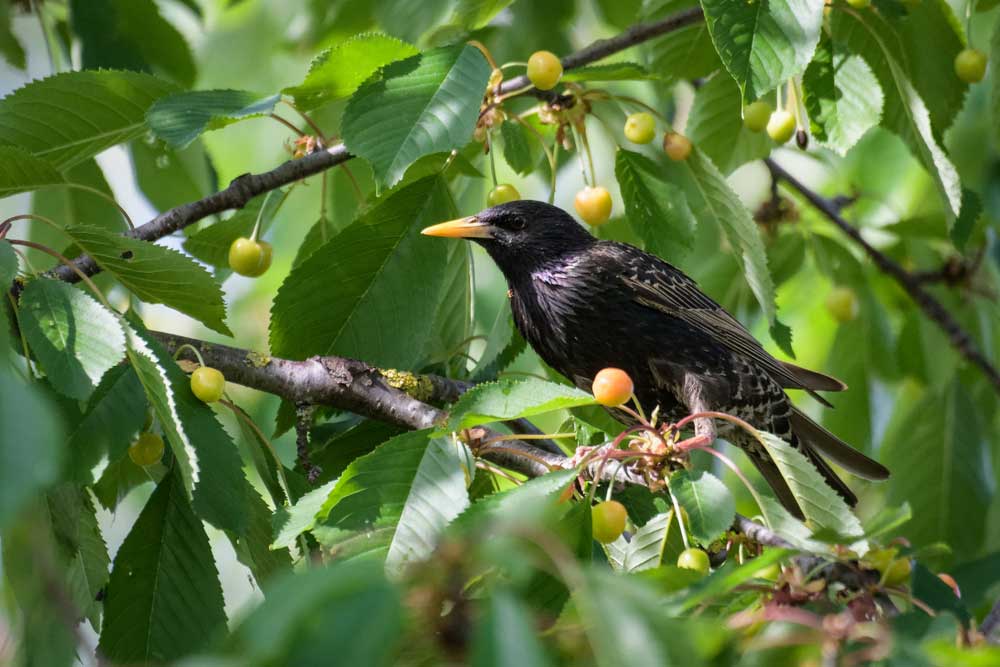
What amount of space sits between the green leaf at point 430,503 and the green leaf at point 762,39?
3.75 feet

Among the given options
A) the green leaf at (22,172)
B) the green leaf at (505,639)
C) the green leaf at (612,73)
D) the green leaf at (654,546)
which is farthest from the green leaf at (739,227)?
the green leaf at (505,639)

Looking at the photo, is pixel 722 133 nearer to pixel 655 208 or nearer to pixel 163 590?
pixel 655 208

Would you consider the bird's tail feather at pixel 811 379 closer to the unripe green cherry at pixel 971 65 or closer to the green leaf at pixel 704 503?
the unripe green cherry at pixel 971 65

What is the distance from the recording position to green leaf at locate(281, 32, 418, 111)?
323cm

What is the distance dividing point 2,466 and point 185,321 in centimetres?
624

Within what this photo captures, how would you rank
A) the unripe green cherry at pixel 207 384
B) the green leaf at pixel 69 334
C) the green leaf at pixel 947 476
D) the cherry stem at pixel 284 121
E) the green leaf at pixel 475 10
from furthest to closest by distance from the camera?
the green leaf at pixel 947 476 < the green leaf at pixel 475 10 < the cherry stem at pixel 284 121 < the unripe green cherry at pixel 207 384 < the green leaf at pixel 69 334

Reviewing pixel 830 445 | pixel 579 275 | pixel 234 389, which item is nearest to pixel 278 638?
pixel 579 275

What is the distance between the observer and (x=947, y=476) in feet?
16.8

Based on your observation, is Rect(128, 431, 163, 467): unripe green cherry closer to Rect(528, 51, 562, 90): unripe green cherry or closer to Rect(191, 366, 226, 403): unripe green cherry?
Rect(191, 366, 226, 403): unripe green cherry

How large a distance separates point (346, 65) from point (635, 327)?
1.59 metres

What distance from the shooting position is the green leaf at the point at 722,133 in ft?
13.6

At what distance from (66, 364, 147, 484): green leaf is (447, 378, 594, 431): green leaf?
685 millimetres

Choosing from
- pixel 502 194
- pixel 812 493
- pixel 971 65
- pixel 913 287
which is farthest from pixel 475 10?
pixel 913 287

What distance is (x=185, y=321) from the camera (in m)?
7.34
